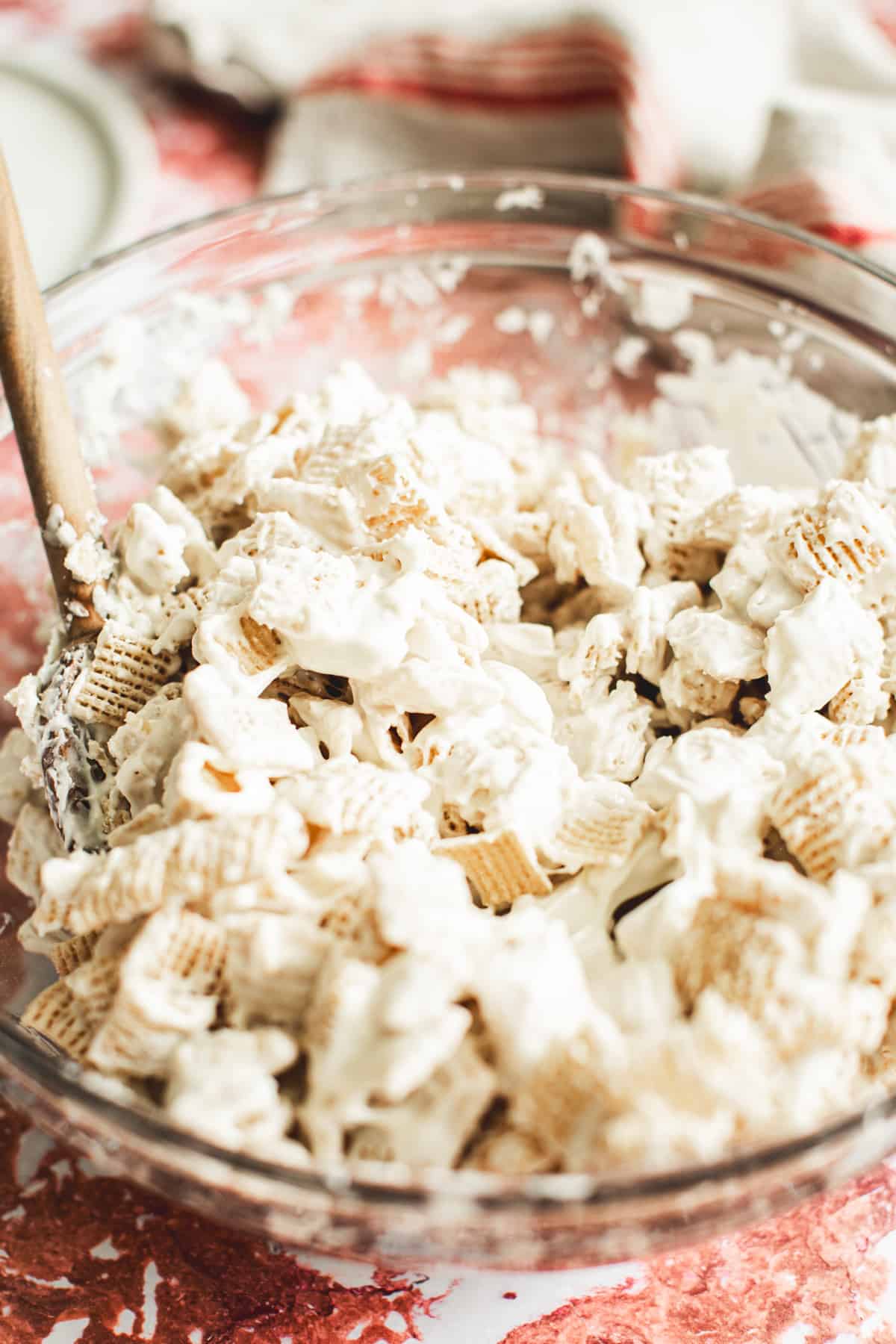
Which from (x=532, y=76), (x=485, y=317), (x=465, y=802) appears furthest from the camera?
(x=532, y=76)

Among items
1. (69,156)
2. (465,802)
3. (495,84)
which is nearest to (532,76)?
(495,84)

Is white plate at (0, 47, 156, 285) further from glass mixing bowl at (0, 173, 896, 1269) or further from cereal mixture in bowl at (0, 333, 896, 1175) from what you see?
cereal mixture in bowl at (0, 333, 896, 1175)

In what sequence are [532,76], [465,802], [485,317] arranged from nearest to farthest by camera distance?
[465,802] < [485,317] < [532,76]

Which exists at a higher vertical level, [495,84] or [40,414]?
[495,84]

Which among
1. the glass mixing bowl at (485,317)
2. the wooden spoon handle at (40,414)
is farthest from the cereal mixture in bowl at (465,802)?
the glass mixing bowl at (485,317)

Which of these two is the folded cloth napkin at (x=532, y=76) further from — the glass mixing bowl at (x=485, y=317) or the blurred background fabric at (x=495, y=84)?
the glass mixing bowl at (x=485, y=317)

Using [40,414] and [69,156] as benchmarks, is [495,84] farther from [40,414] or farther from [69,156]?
[40,414]

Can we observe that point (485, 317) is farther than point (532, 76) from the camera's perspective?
No

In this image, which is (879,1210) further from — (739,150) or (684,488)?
(739,150)
